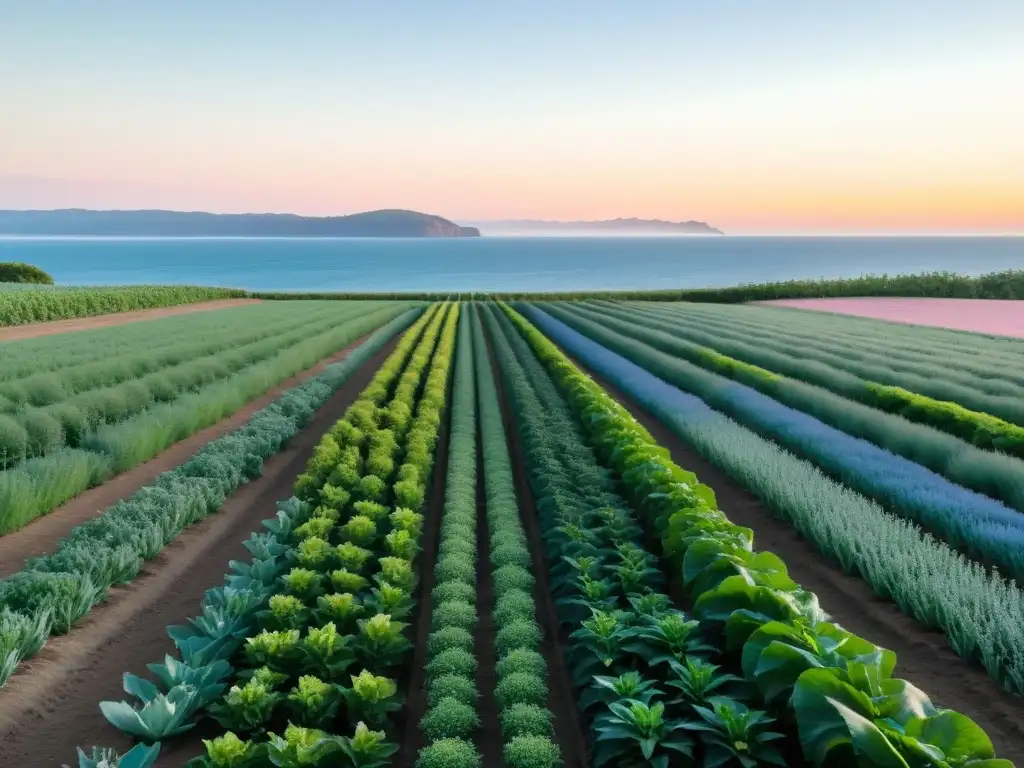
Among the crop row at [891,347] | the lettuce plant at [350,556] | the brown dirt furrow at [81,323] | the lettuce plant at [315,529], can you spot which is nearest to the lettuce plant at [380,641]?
the lettuce plant at [350,556]

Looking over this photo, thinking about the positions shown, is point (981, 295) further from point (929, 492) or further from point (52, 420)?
point (52, 420)

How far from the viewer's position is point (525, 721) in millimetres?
4434

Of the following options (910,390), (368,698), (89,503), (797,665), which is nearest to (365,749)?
(368,698)

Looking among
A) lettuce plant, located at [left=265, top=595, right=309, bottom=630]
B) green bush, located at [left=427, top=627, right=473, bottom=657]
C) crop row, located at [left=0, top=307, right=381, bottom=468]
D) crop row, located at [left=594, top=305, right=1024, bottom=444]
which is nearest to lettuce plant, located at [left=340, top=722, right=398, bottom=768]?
green bush, located at [left=427, top=627, right=473, bottom=657]

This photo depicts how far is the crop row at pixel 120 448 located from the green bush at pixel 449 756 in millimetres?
6254

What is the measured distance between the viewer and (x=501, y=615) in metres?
5.76

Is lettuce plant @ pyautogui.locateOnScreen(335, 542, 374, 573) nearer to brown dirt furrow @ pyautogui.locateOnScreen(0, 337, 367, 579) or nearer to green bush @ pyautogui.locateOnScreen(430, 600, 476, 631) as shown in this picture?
green bush @ pyautogui.locateOnScreen(430, 600, 476, 631)

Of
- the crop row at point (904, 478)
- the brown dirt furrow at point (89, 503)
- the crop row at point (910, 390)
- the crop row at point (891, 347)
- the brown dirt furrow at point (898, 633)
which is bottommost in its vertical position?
the brown dirt furrow at point (89, 503)

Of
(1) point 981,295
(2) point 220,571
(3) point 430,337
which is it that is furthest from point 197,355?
(1) point 981,295

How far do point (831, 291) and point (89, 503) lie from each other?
2170 inches

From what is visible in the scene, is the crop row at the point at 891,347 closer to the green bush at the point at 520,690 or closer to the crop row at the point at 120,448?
the green bush at the point at 520,690

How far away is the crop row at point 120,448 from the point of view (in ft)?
27.0

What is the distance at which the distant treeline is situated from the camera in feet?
164

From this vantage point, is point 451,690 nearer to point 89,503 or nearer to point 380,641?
point 380,641
